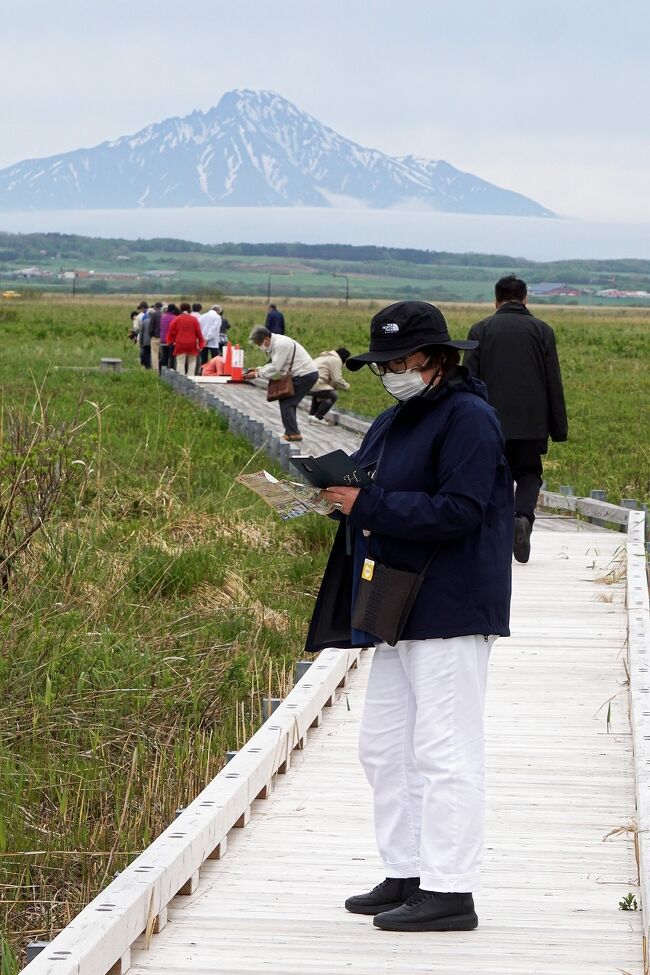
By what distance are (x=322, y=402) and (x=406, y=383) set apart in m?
18.8

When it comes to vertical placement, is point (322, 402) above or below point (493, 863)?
below

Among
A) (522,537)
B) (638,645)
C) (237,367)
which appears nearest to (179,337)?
(237,367)

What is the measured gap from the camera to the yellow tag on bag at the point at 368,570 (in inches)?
169

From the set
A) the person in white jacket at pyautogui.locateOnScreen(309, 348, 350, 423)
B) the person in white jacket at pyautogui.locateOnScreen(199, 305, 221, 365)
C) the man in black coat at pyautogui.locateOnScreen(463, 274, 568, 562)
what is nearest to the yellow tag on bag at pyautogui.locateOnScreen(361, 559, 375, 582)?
the man in black coat at pyautogui.locateOnScreen(463, 274, 568, 562)

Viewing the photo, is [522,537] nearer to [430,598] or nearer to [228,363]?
[430,598]

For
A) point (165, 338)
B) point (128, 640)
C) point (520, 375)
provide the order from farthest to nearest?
point (165, 338) → point (520, 375) → point (128, 640)

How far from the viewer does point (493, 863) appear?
16.1 feet

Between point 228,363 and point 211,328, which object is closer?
point 228,363

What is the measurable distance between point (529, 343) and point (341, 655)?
287 centimetres

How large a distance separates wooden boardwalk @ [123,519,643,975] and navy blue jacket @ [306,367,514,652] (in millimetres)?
818

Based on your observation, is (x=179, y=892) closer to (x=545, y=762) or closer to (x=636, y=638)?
(x=545, y=762)

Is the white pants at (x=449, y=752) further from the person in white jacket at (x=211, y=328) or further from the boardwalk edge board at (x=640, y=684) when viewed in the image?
the person in white jacket at (x=211, y=328)

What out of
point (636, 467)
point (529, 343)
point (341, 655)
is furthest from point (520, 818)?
point (636, 467)

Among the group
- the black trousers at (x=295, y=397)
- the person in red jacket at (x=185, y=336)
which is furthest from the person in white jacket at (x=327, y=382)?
the person in red jacket at (x=185, y=336)
